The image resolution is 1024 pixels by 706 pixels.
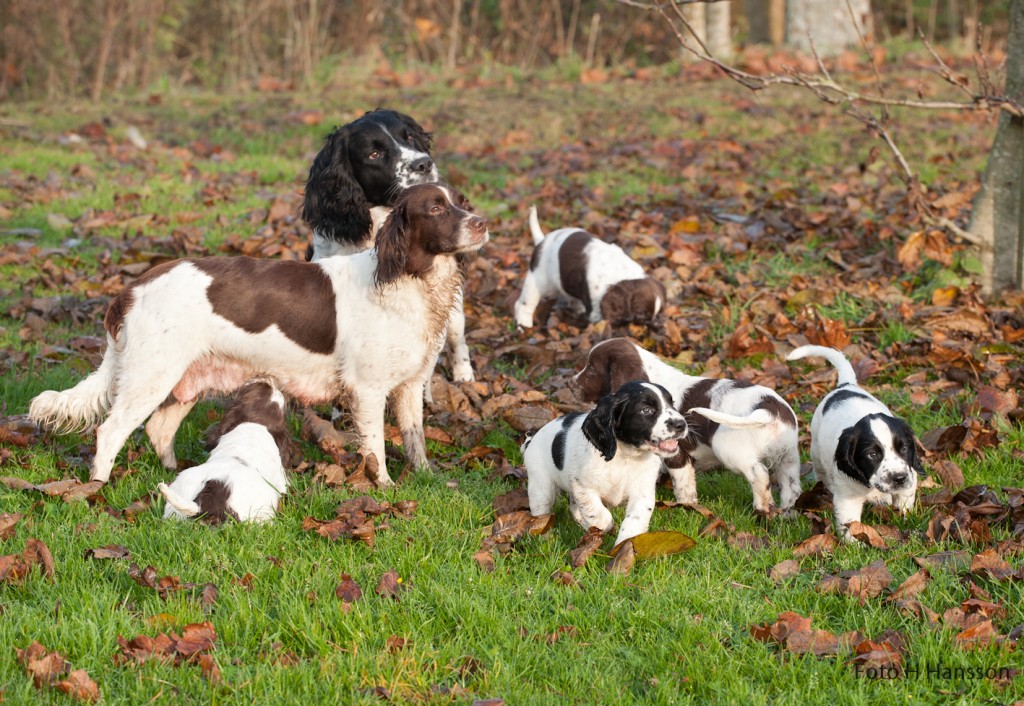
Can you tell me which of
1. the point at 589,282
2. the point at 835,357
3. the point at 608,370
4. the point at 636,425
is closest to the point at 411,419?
the point at 608,370

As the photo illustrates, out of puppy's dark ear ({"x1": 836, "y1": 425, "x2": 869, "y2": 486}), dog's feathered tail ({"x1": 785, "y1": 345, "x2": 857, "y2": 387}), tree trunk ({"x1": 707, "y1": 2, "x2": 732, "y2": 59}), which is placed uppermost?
tree trunk ({"x1": 707, "y1": 2, "x2": 732, "y2": 59})

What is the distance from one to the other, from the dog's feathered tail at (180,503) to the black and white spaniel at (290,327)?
0.91m

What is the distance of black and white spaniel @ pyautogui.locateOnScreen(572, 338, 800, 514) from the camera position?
5022 millimetres

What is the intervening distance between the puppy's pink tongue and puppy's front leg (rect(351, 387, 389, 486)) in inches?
61.8

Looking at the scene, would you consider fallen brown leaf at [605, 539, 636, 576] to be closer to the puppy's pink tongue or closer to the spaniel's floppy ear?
the puppy's pink tongue

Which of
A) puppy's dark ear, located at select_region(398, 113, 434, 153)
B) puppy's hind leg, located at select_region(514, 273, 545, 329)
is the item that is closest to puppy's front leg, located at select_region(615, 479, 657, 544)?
puppy's dark ear, located at select_region(398, 113, 434, 153)

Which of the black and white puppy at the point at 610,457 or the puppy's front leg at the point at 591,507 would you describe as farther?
the puppy's front leg at the point at 591,507

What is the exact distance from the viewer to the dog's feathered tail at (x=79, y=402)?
5398 mm

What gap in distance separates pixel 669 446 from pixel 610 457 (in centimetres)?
25

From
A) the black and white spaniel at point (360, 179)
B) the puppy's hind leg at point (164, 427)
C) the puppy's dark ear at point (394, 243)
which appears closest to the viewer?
the puppy's dark ear at point (394, 243)

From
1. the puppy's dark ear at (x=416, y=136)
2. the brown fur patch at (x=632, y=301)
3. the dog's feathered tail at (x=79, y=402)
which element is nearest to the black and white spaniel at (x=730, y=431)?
the puppy's dark ear at (x=416, y=136)

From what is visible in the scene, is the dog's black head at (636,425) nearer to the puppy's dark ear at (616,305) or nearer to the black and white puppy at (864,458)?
the black and white puppy at (864,458)

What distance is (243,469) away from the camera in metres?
4.87

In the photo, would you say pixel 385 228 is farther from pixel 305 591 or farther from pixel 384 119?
pixel 305 591
